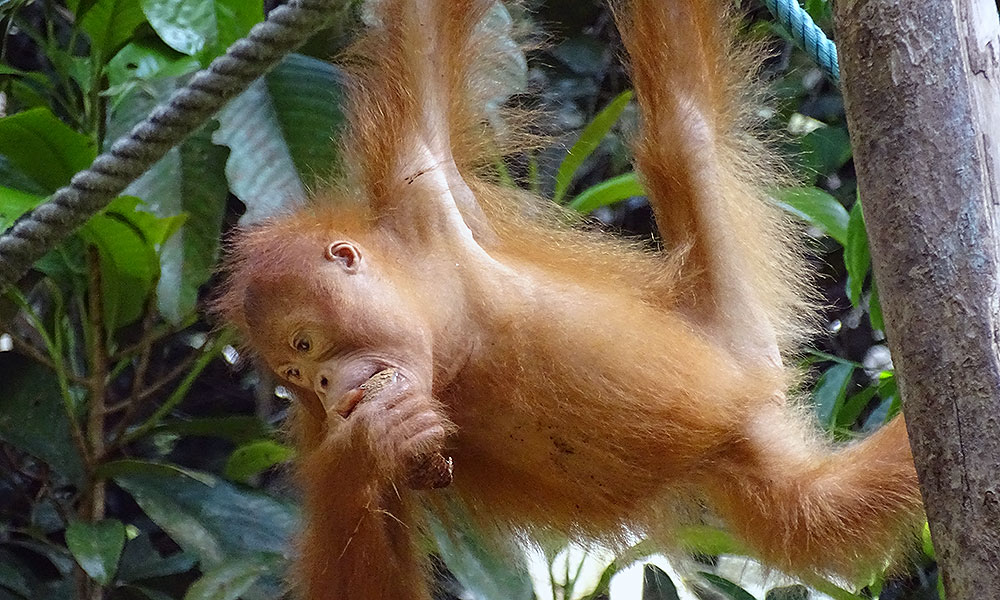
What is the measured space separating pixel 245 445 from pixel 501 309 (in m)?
0.83

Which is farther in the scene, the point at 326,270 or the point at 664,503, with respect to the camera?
the point at 664,503

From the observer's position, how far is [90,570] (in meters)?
1.84

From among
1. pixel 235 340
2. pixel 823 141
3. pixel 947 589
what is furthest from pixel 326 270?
pixel 823 141

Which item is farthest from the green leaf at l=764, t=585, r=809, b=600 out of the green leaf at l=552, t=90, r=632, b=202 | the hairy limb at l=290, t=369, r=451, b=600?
the green leaf at l=552, t=90, r=632, b=202

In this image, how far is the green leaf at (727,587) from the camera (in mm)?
2090

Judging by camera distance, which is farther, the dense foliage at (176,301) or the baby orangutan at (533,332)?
the dense foliage at (176,301)

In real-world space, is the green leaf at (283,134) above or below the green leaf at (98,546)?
above

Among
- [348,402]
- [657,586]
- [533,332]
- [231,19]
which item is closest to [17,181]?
[231,19]

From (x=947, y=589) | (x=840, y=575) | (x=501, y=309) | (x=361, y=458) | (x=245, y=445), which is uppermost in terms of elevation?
(x=947, y=589)

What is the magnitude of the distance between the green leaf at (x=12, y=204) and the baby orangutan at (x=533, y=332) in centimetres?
35

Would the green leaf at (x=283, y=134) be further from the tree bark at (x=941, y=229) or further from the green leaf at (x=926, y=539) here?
the green leaf at (x=926, y=539)

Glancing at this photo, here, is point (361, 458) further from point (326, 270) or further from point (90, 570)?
point (90, 570)

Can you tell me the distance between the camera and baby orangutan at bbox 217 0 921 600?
5.54 feet

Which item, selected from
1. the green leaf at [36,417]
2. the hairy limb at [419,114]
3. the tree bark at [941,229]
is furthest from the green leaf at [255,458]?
the tree bark at [941,229]
